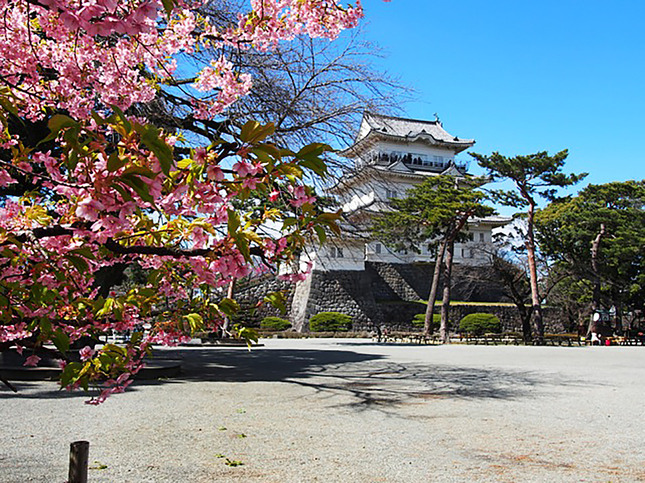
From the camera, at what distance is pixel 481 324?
29.4 meters

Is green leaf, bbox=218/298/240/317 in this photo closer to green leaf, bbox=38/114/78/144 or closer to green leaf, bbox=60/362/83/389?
green leaf, bbox=60/362/83/389

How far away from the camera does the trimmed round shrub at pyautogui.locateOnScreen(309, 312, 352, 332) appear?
28531mm

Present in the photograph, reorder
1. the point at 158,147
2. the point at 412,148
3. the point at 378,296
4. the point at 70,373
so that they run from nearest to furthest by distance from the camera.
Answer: the point at 158,147 < the point at 70,373 < the point at 378,296 < the point at 412,148

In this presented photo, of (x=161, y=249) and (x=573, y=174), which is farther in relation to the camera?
(x=573, y=174)

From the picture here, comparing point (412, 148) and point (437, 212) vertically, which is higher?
point (412, 148)

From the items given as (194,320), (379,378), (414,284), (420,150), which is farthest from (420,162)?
(194,320)

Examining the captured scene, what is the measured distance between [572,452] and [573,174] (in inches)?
868

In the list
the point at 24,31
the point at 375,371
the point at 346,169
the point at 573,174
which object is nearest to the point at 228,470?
the point at 24,31

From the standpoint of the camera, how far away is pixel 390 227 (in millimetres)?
23359

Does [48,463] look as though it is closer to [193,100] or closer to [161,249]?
[161,249]

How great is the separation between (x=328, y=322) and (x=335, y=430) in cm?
2356

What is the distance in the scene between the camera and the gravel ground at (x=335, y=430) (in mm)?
3752

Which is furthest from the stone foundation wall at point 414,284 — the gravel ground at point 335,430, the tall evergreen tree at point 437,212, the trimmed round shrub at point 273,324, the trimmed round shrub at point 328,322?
the gravel ground at point 335,430

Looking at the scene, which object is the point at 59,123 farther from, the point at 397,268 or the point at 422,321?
the point at 397,268
